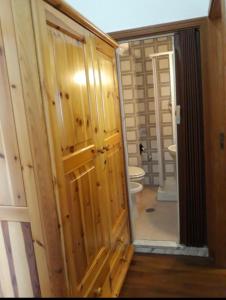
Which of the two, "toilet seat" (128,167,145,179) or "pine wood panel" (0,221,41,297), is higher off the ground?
"pine wood panel" (0,221,41,297)

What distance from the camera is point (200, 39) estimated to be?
191 cm

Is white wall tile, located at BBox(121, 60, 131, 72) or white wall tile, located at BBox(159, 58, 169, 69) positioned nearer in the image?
white wall tile, located at BBox(159, 58, 169, 69)

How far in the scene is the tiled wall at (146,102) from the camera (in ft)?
12.0

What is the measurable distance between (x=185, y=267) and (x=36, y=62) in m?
1.99

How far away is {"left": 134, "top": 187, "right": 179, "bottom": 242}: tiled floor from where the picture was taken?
2535mm

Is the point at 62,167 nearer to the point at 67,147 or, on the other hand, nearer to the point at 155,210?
the point at 67,147

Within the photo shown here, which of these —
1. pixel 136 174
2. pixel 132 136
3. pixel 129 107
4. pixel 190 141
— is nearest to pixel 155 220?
pixel 136 174

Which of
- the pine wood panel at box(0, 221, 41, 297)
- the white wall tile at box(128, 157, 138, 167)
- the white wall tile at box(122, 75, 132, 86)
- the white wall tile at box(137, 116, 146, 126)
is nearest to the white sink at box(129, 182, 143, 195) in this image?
the white wall tile at box(128, 157, 138, 167)

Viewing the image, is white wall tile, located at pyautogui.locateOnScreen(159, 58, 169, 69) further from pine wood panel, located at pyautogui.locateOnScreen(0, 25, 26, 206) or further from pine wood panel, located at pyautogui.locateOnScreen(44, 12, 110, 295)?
pine wood panel, located at pyautogui.locateOnScreen(0, 25, 26, 206)

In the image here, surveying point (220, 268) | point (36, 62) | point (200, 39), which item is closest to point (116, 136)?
point (200, 39)

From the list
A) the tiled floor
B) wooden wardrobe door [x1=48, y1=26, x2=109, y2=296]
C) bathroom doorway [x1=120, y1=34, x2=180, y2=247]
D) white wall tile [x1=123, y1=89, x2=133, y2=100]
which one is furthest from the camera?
white wall tile [x1=123, y1=89, x2=133, y2=100]

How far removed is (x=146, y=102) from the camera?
3873mm

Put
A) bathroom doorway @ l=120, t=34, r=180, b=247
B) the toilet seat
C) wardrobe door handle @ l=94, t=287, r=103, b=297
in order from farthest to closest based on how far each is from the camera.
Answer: bathroom doorway @ l=120, t=34, r=180, b=247, the toilet seat, wardrobe door handle @ l=94, t=287, r=103, b=297

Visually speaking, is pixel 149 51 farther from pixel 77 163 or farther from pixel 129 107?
pixel 77 163
